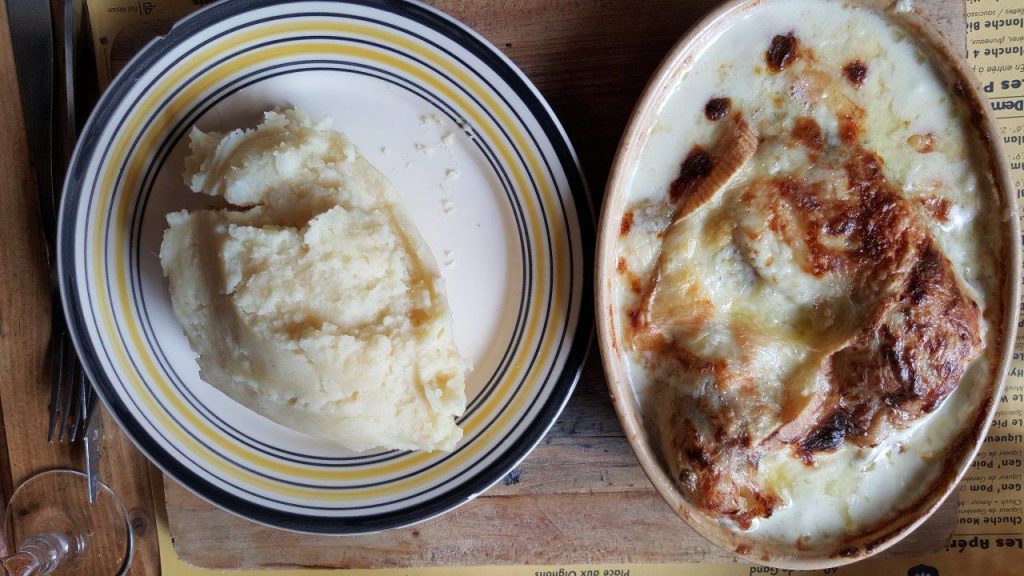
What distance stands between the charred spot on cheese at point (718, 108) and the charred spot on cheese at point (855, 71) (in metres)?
0.33

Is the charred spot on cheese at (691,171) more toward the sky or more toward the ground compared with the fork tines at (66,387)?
more toward the sky

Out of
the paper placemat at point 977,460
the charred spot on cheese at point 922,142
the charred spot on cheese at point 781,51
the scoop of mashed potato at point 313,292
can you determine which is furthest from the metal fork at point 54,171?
the charred spot on cheese at point 922,142

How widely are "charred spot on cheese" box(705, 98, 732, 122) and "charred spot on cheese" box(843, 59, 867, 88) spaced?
1.07ft

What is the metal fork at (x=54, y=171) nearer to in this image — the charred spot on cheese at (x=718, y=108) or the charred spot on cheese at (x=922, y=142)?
the charred spot on cheese at (x=718, y=108)

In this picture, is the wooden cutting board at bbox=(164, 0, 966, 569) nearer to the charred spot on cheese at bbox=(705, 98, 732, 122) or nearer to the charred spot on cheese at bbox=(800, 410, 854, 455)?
the charred spot on cheese at bbox=(705, 98, 732, 122)

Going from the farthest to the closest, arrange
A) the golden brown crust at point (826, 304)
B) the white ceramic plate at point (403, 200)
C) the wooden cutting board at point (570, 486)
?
the wooden cutting board at point (570, 486) < the white ceramic plate at point (403, 200) < the golden brown crust at point (826, 304)

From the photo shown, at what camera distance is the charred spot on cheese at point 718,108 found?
1.78 metres

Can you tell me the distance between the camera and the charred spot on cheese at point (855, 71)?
177cm

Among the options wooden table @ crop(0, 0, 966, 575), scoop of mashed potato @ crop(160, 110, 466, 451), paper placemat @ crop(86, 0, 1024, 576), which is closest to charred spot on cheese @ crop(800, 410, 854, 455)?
wooden table @ crop(0, 0, 966, 575)

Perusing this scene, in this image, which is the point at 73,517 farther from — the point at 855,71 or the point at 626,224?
the point at 855,71

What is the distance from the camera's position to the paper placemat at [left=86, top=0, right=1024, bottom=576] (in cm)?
210

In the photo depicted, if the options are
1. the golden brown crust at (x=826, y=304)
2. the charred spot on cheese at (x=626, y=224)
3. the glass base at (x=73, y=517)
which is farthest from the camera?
the glass base at (x=73, y=517)

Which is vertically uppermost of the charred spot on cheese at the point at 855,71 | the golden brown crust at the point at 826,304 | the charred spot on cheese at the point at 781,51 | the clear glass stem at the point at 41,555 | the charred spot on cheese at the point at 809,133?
the charred spot on cheese at the point at 781,51

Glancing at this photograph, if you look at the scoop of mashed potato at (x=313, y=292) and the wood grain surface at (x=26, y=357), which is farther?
the wood grain surface at (x=26, y=357)
